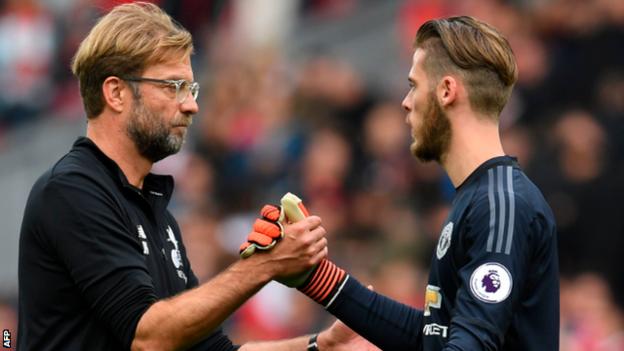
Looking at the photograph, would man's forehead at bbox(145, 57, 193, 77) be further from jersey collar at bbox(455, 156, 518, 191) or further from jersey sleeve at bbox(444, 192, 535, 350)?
jersey sleeve at bbox(444, 192, 535, 350)

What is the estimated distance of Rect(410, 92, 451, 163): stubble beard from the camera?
519cm

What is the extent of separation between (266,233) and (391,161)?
5691 mm

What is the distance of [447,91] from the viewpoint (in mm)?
5164

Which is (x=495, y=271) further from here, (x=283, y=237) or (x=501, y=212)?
(x=283, y=237)

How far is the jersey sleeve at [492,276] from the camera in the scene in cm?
472

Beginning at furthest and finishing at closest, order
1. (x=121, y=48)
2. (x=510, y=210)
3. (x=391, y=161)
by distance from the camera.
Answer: (x=391, y=161) → (x=121, y=48) → (x=510, y=210)

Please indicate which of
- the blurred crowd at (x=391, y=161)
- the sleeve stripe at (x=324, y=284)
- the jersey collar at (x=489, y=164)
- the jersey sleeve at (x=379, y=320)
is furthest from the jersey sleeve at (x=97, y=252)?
the blurred crowd at (x=391, y=161)

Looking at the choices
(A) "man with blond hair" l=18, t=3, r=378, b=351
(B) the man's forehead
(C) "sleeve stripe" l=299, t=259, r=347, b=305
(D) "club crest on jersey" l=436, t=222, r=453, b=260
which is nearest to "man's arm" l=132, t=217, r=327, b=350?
(A) "man with blond hair" l=18, t=3, r=378, b=351

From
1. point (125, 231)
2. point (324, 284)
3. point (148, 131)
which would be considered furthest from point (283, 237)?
point (148, 131)

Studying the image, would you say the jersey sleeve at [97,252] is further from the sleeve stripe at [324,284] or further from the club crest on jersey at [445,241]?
the club crest on jersey at [445,241]

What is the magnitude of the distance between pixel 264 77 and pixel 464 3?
237 cm

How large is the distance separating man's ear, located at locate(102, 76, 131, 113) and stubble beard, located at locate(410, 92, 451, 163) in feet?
3.89

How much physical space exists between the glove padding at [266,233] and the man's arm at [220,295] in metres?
0.04

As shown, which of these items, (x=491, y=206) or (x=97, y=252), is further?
(x=97, y=252)
